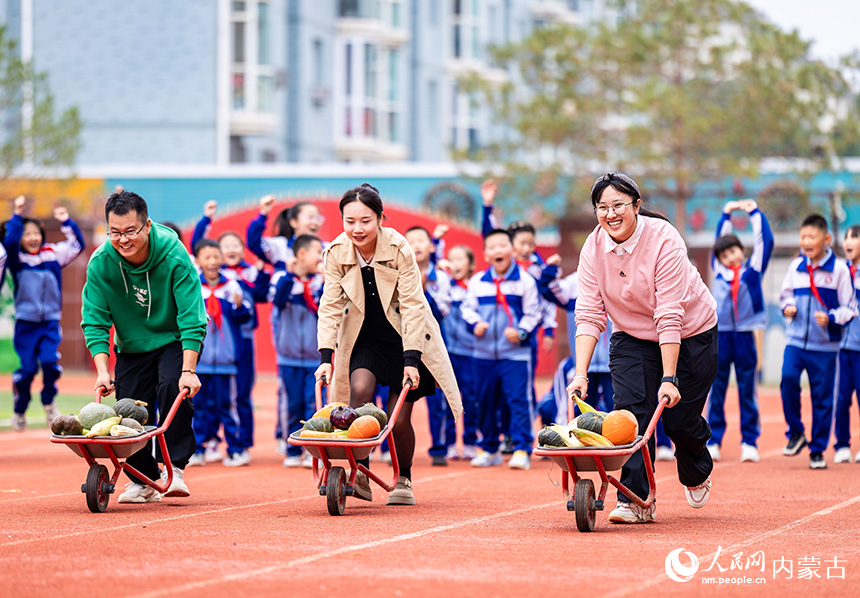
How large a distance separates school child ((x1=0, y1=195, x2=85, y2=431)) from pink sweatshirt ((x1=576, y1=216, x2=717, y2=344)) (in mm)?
6757

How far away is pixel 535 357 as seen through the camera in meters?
12.9

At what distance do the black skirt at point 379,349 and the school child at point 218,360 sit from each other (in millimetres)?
3663

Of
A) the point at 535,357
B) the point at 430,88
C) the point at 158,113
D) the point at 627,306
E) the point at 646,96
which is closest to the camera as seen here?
the point at 627,306

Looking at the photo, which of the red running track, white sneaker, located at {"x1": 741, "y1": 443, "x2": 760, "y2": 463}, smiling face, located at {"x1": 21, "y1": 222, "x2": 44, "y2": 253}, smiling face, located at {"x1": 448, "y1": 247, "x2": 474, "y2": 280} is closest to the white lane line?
the red running track

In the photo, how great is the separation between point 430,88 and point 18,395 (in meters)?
34.2

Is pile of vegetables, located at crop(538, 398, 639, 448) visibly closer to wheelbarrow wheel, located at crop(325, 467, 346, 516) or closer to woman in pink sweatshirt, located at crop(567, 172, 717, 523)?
woman in pink sweatshirt, located at crop(567, 172, 717, 523)

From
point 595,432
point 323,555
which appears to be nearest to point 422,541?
point 323,555

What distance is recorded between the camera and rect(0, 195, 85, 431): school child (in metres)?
12.9

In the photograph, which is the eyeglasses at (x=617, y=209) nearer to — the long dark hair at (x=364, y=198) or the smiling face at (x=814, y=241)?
the long dark hair at (x=364, y=198)

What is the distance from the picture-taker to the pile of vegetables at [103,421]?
7.83 m

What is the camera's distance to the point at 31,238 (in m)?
12.9

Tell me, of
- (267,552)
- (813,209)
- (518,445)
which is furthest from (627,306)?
(813,209)

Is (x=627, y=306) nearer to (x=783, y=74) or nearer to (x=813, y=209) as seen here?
(x=813, y=209)

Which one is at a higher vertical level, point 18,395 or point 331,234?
point 331,234
